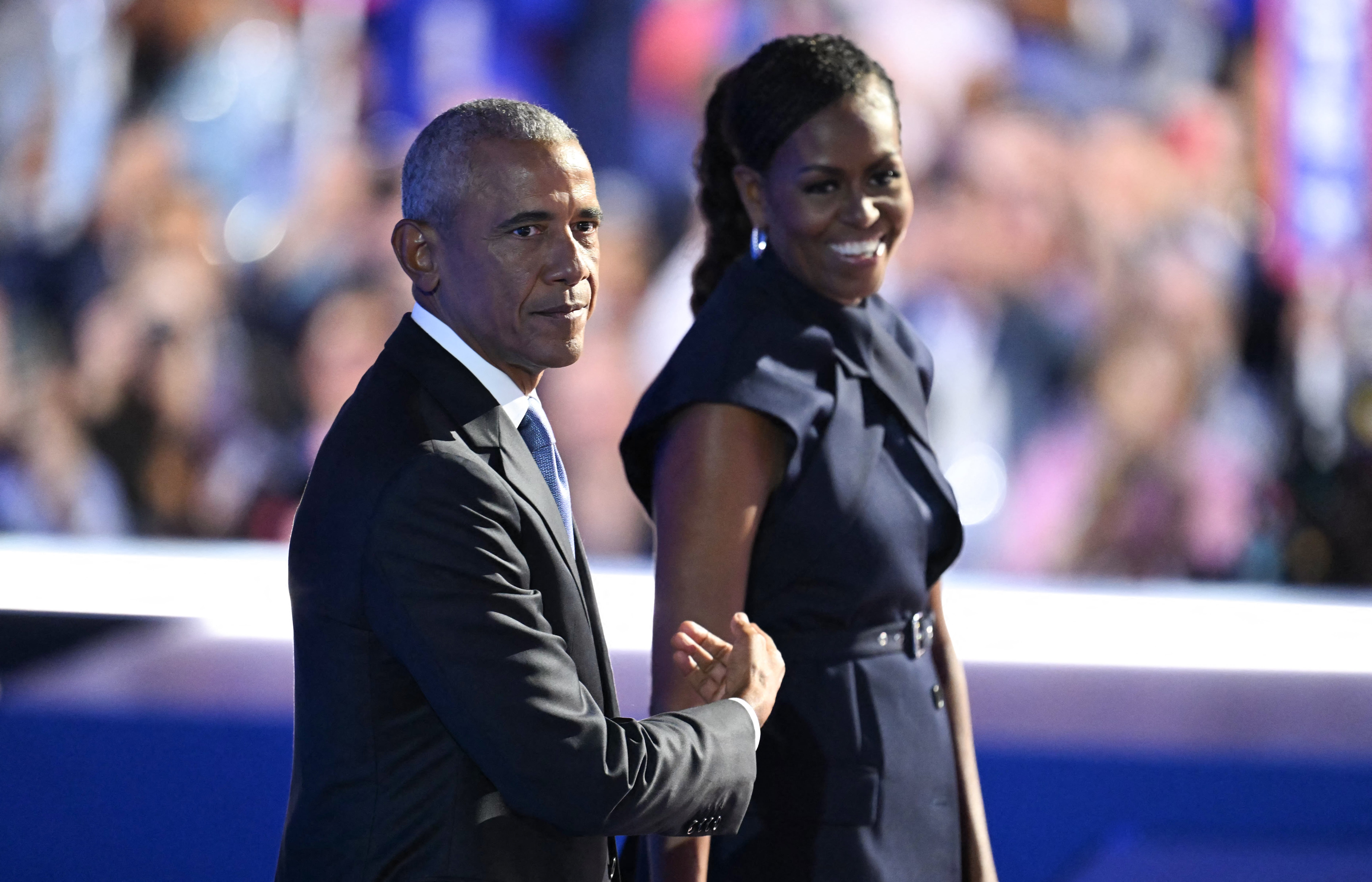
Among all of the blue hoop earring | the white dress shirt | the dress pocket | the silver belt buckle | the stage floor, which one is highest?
the blue hoop earring

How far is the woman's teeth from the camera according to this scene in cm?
165

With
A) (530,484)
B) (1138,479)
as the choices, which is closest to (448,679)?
(530,484)

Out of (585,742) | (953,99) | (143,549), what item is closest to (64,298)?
(143,549)

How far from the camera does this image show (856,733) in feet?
5.09

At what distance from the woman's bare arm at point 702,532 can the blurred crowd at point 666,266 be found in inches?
101

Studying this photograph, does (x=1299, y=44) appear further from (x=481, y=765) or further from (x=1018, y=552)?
(x=481, y=765)

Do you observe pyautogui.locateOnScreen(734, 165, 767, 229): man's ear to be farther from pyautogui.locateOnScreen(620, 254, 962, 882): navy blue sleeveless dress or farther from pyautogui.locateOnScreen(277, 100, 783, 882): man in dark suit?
pyautogui.locateOnScreen(277, 100, 783, 882): man in dark suit

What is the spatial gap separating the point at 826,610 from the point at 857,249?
1.48ft

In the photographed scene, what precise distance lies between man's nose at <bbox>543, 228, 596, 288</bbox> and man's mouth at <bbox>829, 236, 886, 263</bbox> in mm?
534

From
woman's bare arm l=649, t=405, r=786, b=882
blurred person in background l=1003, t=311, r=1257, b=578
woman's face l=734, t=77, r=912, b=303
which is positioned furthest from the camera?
blurred person in background l=1003, t=311, r=1257, b=578

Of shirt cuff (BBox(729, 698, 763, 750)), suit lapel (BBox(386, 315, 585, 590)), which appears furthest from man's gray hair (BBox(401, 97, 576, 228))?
shirt cuff (BBox(729, 698, 763, 750))

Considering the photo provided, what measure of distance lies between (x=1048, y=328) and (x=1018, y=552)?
26.8 inches

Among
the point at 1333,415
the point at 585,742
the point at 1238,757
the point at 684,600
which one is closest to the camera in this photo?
the point at 585,742

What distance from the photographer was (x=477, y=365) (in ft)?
3.93
